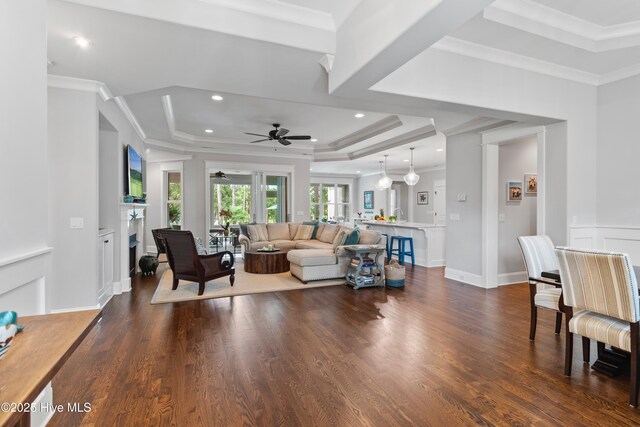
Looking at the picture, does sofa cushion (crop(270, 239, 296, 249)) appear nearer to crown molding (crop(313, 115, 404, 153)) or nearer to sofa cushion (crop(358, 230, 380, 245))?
sofa cushion (crop(358, 230, 380, 245))

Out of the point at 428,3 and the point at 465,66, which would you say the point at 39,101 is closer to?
the point at 428,3

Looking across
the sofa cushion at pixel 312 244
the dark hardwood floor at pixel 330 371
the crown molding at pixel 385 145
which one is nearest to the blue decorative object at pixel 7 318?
the dark hardwood floor at pixel 330 371

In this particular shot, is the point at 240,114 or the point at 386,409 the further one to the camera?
the point at 240,114

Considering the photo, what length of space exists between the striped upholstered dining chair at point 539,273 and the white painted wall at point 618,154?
4.40ft

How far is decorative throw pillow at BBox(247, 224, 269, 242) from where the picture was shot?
7.17 metres

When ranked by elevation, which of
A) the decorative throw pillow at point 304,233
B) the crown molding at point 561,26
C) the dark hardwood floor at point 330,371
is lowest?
the dark hardwood floor at point 330,371

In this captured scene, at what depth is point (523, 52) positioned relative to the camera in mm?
3344

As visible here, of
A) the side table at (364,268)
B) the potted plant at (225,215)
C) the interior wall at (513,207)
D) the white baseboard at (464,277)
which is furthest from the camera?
the potted plant at (225,215)

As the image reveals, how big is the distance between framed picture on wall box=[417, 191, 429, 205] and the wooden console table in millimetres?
11341

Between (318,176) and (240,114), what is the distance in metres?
7.57

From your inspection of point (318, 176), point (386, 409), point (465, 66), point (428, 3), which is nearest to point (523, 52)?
point (465, 66)

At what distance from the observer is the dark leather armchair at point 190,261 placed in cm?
443

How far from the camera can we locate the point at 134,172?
5.27 metres

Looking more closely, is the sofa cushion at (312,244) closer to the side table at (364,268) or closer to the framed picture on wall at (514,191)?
the side table at (364,268)
